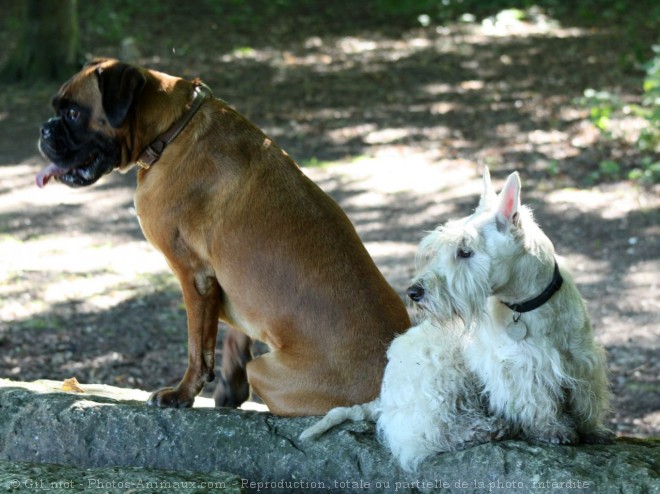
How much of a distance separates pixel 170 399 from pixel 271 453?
2.39ft

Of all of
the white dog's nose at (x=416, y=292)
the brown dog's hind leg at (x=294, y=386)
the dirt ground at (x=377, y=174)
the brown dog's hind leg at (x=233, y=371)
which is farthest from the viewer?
the dirt ground at (x=377, y=174)

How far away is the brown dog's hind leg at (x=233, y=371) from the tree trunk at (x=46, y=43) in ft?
37.6

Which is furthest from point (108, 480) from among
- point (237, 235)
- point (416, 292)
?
point (416, 292)

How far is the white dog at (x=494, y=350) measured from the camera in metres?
4.05

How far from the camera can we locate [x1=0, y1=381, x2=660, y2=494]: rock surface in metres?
4.05

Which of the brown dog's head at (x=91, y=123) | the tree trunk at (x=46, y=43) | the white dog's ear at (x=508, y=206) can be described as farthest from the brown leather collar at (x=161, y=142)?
the tree trunk at (x=46, y=43)

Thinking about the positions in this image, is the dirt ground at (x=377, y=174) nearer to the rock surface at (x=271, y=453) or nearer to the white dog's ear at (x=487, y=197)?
the rock surface at (x=271, y=453)

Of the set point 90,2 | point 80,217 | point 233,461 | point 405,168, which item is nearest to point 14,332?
point 80,217

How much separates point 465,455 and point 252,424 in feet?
3.60

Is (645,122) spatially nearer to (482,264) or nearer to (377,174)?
(377,174)

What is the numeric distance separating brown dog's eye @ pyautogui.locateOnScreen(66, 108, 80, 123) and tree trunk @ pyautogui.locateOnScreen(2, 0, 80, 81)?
37.0ft

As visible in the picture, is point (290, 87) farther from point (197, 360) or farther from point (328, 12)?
point (197, 360)

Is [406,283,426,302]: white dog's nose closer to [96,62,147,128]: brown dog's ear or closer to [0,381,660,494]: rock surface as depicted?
[0,381,660,494]: rock surface

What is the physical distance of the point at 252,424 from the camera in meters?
4.63
